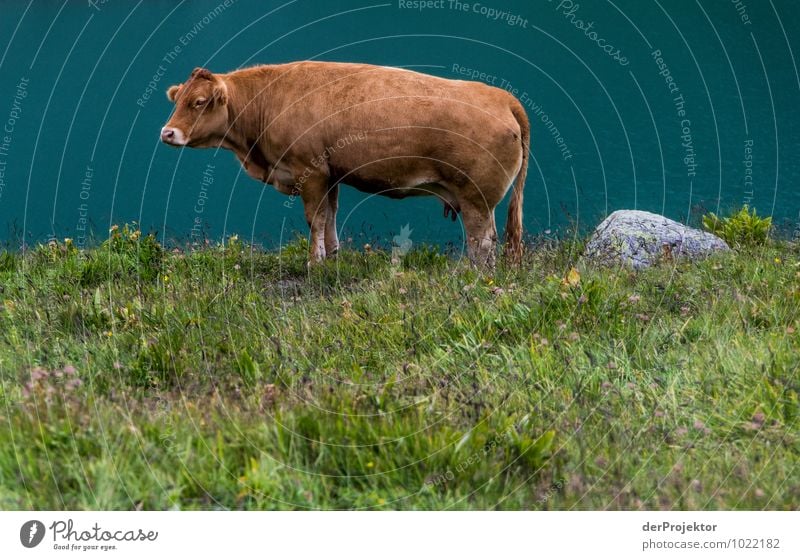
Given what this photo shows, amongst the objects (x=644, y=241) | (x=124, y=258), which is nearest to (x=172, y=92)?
(x=124, y=258)

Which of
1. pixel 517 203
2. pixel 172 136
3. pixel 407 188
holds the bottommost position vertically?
pixel 517 203

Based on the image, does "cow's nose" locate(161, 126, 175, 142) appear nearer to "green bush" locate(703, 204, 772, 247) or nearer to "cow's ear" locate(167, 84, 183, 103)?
"cow's ear" locate(167, 84, 183, 103)

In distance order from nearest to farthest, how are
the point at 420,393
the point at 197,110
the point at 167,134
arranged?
the point at 420,393
the point at 167,134
the point at 197,110

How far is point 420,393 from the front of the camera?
17.0ft

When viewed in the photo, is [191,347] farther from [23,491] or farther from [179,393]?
[23,491]

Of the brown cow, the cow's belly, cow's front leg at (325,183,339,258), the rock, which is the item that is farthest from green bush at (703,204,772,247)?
cow's front leg at (325,183,339,258)

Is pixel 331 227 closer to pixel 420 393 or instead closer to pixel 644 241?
pixel 644 241

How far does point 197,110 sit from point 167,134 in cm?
49

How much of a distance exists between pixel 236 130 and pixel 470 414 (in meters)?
6.95

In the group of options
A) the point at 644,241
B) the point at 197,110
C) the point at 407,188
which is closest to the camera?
the point at 644,241

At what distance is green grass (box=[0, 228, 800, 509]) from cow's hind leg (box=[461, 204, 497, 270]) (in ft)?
4.10

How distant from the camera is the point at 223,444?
4.32 m

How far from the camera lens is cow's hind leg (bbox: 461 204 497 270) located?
9758 millimetres
